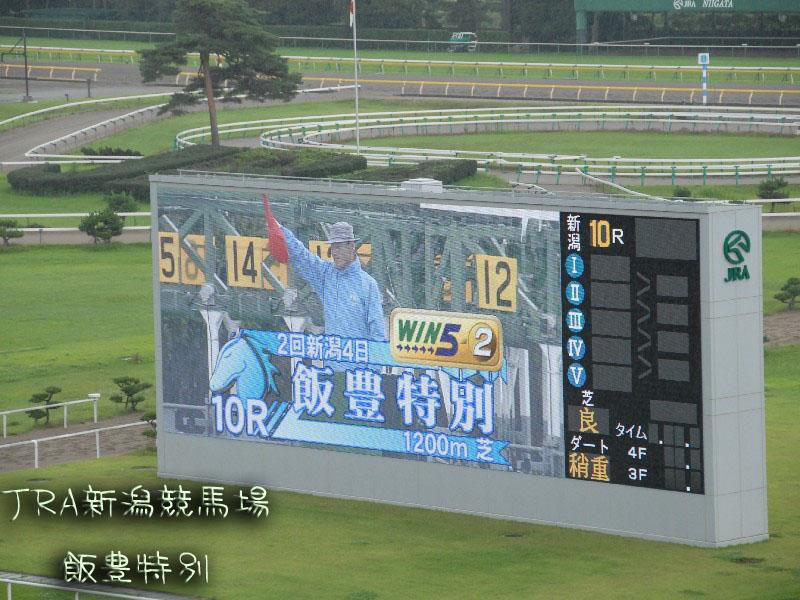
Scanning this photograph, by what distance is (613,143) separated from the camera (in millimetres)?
60594

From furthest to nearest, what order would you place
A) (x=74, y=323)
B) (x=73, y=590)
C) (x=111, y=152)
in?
(x=111, y=152) < (x=74, y=323) < (x=73, y=590)

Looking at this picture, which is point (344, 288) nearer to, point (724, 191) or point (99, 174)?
point (724, 191)

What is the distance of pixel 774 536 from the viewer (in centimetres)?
2189

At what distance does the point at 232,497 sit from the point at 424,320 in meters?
3.69

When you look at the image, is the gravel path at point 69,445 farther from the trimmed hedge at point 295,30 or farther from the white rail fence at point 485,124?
the trimmed hedge at point 295,30

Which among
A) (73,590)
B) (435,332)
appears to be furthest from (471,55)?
(73,590)

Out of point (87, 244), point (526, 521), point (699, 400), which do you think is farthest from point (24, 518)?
point (87, 244)

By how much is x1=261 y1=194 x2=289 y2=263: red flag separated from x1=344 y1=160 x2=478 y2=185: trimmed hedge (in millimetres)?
24873

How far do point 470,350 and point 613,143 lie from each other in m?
38.6

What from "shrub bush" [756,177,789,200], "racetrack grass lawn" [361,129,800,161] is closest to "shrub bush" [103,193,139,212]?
"racetrack grass lawn" [361,129,800,161]

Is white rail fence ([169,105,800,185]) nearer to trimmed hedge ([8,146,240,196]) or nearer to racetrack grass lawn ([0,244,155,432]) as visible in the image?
trimmed hedge ([8,146,240,196])

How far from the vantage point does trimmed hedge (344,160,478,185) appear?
50125 mm

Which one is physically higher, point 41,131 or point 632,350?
point 41,131

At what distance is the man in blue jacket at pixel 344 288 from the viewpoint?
23703 millimetres
